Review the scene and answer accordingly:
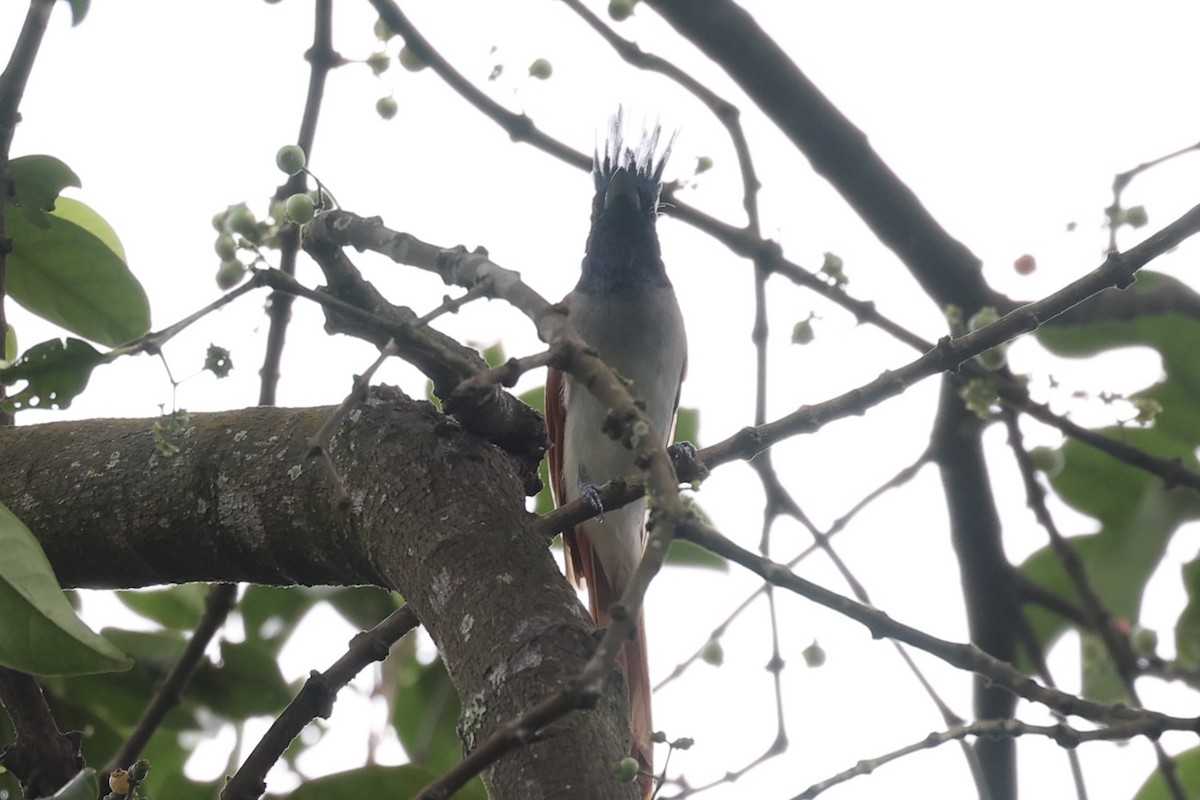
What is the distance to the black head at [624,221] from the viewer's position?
267cm

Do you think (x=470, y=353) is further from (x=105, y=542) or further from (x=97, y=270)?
(x=97, y=270)

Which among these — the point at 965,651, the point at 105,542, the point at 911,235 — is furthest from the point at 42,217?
the point at 965,651

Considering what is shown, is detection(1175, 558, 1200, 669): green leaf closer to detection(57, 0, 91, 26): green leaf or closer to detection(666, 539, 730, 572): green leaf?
detection(666, 539, 730, 572): green leaf

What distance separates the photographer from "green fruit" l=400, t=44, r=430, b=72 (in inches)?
65.4

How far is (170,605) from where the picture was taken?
1934 millimetres

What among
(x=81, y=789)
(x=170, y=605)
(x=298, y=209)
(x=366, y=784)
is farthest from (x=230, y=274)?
(x=170, y=605)

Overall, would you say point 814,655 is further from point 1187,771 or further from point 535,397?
point 535,397

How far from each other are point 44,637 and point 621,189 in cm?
187

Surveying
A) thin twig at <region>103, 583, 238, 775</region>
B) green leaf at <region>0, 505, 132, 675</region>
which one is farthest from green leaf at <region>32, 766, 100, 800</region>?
thin twig at <region>103, 583, 238, 775</region>

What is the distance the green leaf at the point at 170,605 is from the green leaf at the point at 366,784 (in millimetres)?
619

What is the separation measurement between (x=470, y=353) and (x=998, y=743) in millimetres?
913

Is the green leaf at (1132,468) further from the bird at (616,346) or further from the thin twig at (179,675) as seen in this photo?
the thin twig at (179,675)

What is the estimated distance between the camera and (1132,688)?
3.97ft

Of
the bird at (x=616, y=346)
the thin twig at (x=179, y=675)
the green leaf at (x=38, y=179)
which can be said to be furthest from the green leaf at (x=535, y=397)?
the green leaf at (x=38, y=179)
